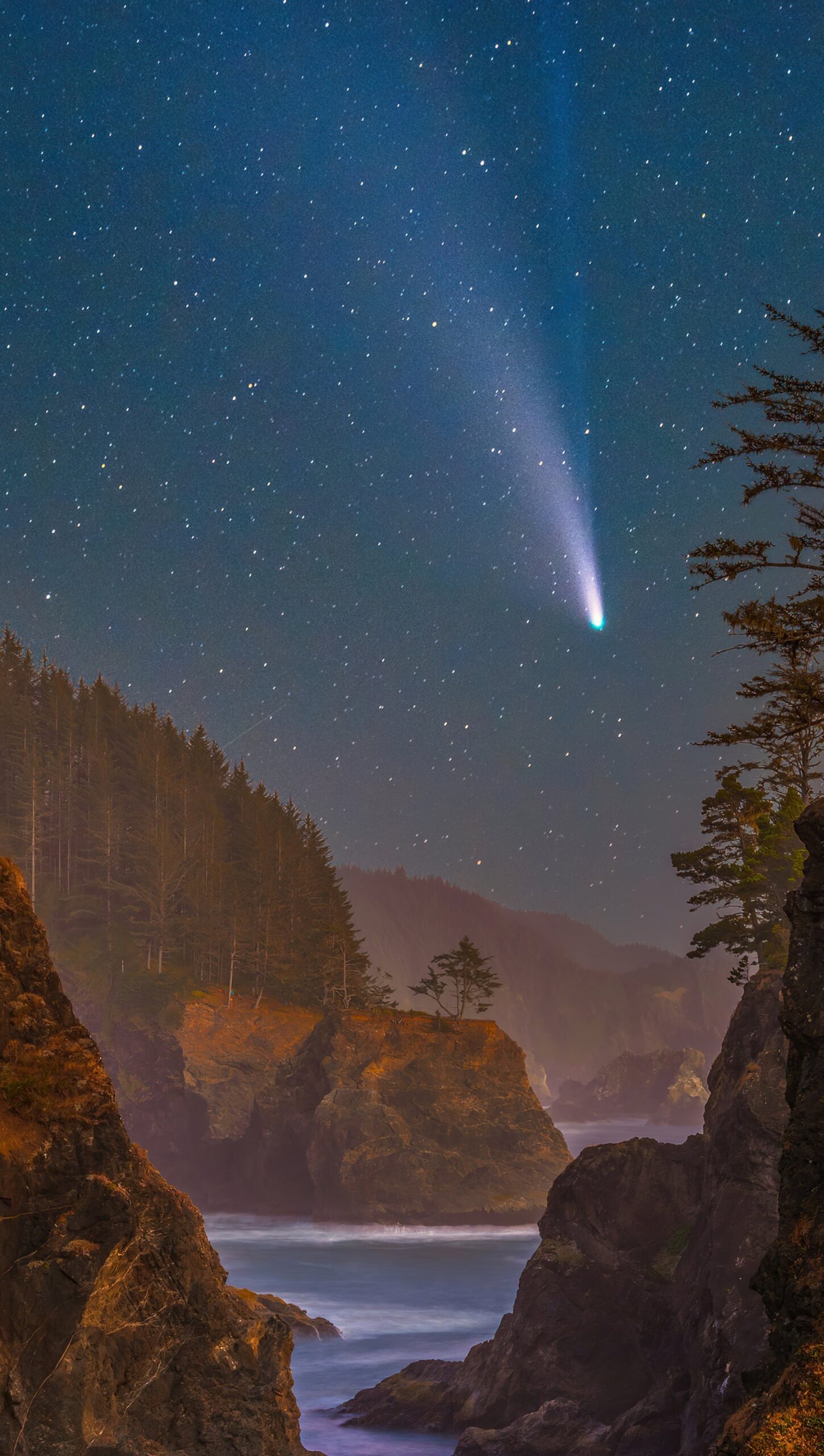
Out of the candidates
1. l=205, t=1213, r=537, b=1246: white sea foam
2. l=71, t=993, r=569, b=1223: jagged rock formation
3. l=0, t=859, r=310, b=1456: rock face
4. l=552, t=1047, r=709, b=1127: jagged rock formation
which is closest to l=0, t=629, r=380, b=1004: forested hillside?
l=71, t=993, r=569, b=1223: jagged rock formation

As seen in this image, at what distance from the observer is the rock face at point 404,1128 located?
78.3 meters

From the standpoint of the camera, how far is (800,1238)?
46.0ft

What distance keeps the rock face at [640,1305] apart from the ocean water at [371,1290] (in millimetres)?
2773

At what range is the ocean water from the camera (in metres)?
41.0

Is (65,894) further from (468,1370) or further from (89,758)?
(468,1370)

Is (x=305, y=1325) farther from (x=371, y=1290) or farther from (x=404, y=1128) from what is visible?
(x=404, y=1128)

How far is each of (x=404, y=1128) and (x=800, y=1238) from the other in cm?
6967

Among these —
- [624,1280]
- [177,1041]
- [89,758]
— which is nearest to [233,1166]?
[177,1041]

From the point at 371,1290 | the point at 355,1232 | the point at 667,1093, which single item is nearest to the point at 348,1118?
the point at 355,1232

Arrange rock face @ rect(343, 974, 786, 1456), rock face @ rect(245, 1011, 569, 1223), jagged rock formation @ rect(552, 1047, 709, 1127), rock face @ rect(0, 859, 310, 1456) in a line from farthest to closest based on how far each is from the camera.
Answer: jagged rock formation @ rect(552, 1047, 709, 1127) → rock face @ rect(245, 1011, 569, 1223) → rock face @ rect(343, 974, 786, 1456) → rock face @ rect(0, 859, 310, 1456)

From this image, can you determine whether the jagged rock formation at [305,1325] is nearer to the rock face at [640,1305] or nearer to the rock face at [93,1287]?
the rock face at [640,1305]

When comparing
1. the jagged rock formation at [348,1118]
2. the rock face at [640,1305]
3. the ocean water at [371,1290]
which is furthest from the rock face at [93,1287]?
the jagged rock formation at [348,1118]

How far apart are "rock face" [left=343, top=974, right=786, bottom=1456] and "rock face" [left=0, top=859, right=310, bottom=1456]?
1233 cm

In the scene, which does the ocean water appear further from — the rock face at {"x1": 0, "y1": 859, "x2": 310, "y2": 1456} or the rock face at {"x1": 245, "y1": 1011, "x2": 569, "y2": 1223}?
the rock face at {"x1": 0, "y1": 859, "x2": 310, "y2": 1456}
